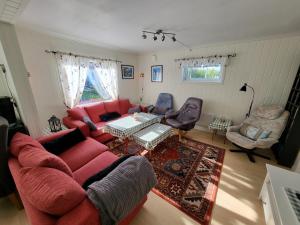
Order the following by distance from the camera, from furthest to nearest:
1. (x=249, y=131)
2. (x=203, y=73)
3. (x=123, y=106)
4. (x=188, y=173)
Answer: (x=123, y=106) < (x=203, y=73) < (x=249, y=131) < (x=188, y=173)

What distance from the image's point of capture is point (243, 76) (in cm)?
294

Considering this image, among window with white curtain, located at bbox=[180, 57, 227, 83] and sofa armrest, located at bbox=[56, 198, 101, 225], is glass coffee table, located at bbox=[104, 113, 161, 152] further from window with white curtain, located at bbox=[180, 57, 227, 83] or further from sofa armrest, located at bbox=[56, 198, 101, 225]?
window with white curtain, located at bbox=[180, 57, 227, 83]

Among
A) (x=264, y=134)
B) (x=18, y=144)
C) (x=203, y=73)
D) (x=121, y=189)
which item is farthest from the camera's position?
(x=203, y=73)

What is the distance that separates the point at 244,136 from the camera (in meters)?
2.65

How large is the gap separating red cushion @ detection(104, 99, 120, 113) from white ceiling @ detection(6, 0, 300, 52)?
171 cm

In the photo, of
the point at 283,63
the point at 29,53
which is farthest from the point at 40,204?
the point at 283,63

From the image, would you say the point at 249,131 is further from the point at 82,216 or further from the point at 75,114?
the point at 75,114

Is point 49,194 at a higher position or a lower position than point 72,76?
lower

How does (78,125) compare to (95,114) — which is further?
(95,114)

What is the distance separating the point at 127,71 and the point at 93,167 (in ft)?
11.2

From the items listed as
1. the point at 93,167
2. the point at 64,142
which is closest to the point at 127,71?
the point at 64,142

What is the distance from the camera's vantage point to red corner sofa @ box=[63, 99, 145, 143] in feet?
8.54

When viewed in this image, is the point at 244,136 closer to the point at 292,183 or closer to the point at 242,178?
the point at 242,178

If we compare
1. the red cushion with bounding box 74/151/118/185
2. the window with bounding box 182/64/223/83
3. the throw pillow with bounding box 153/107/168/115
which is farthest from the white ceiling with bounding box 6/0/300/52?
the throw pillow with bounding box 153/107/168/115
